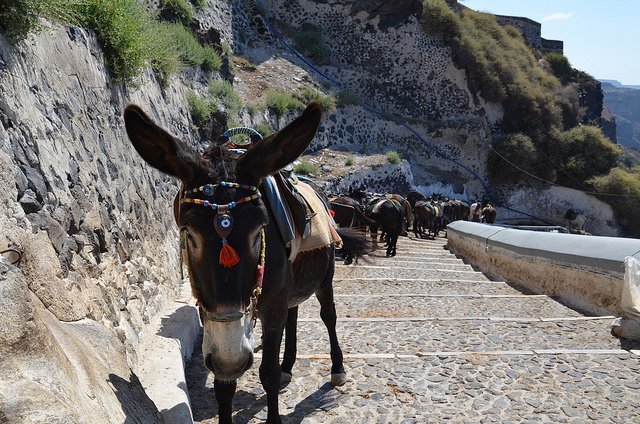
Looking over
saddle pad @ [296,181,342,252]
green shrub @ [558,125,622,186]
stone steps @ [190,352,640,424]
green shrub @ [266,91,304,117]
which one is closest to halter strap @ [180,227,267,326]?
saddle pad @ [296,181,342,252]

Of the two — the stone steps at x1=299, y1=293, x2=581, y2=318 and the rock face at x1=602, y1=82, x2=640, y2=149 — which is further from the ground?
the rock face at x1=602, y1=82, x2=640, y2=149

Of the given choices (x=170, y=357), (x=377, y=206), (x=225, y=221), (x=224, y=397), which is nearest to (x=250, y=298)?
(x=225, y=221)

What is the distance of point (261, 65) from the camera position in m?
24.5

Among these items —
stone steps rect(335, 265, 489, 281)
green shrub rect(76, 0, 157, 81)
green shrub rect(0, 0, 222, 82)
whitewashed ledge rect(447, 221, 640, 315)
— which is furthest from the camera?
Answer: stone steps rect(335, 265, 489, 281)

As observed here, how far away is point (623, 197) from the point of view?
103ft

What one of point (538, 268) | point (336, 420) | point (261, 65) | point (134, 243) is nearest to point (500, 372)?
point (336, 420)

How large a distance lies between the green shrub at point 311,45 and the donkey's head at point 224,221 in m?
27.5

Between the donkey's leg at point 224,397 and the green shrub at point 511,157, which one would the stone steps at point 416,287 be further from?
the green shrub at point 511,157

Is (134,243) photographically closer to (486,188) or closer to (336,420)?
(336,420)

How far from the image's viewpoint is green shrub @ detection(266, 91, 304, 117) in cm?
2020

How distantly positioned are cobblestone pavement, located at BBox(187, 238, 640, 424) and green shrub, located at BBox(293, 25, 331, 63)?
24.4m

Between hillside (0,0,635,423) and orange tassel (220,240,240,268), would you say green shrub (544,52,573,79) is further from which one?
orange tassel (220,240,240,268)

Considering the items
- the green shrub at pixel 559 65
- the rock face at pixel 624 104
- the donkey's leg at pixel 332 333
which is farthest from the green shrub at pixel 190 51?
the rock face at pixel 624 104

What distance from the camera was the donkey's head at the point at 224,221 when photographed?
86.8 inches
